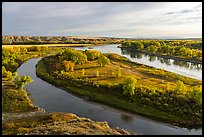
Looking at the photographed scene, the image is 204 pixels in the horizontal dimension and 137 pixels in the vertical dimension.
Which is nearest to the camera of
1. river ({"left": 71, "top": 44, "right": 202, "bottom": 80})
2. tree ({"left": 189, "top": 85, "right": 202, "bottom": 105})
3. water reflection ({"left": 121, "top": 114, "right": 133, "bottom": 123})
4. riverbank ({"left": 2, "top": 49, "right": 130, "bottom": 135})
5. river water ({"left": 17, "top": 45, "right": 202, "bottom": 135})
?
riverbank ({"left": 2, "top": 49, "right": 130, "bottom": 135})

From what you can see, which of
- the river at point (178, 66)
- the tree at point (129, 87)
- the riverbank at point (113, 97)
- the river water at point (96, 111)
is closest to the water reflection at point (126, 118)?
the river water at point (96, 111)

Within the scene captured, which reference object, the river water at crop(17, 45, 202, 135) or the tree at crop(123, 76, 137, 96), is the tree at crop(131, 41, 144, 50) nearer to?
the river water at crop(17, 45, 202, 135)

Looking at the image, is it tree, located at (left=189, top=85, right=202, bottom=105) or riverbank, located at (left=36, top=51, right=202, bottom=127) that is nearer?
riverbank, located at (left=36, top=51, right=202, bottom=127)

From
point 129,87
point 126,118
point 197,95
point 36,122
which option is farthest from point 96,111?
point 197,95

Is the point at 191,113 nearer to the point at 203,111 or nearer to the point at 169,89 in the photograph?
the point at 203,111

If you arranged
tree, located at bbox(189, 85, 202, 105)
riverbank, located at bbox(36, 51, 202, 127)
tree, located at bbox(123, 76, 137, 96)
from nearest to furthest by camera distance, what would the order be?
riverbank, located at bbox(36, 51, 202, 127)
tree, located at bbox(189, 85, 202, 105)
tree, located at bbox(123, 76, 137, 96)

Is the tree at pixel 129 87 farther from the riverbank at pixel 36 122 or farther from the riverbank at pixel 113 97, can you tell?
the riverbank at pixel 36 122

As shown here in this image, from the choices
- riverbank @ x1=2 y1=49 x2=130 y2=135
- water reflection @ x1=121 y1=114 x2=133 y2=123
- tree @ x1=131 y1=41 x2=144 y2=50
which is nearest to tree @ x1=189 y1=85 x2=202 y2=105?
water reflection @ x1=121 y1=114 x2=133 y2=123

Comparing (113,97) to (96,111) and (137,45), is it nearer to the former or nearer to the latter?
(96,111)

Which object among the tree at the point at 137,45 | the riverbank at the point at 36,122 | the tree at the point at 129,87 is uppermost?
the tree at the point at 137,45
